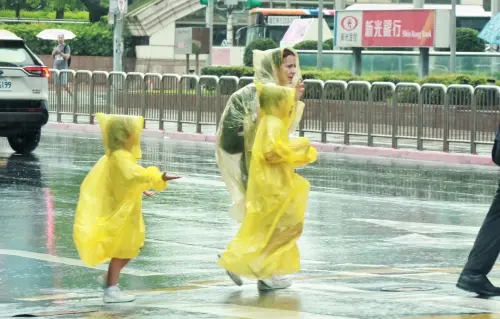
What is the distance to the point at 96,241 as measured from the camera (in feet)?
28.0

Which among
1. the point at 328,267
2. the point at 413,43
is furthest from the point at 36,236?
the point at 413,43

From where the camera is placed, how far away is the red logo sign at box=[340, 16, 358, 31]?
1257 inches

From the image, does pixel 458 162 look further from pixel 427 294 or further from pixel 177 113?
pixel 427 294

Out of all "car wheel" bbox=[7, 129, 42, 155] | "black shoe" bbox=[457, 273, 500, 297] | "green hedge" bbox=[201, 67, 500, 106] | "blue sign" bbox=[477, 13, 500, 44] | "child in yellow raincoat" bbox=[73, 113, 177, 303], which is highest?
"blue sign" bbox=[477, 13, 500, 44]

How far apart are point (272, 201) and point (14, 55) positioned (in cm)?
1183

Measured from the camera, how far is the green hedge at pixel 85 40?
50094mm

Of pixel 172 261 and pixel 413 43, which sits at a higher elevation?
pixel 413 43

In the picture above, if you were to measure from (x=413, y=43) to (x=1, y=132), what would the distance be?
12797 mm

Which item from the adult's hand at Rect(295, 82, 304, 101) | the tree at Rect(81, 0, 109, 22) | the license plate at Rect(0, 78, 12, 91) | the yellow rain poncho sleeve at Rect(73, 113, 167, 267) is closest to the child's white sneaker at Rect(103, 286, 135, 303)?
the yellow rain poncho sleeve at Rect(73, 113, 167, 267)

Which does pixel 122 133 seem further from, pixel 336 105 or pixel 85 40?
pixel 85 40

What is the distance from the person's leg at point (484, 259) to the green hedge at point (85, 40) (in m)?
41.7

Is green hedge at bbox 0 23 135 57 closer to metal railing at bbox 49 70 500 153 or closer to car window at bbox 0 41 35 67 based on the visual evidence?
metal railing at bbox 49 70 500 153

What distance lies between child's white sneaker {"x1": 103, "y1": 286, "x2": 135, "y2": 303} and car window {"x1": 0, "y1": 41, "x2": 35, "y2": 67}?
38.8 feet

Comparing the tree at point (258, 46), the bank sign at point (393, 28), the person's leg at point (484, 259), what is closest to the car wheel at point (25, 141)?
the bank sign at point (393, 28)
